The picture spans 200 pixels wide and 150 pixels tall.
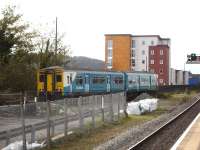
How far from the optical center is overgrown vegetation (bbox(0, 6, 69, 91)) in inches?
1666

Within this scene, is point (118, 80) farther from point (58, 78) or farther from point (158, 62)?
point (158, 62)

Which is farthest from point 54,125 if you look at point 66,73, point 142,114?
point 66,73

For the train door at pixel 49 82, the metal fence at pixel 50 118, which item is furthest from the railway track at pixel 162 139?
the train door at pixel 49 82

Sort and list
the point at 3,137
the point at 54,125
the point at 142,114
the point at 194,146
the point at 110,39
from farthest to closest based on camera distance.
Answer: the point at 110,39, the point at 142,114, the point at 54,125, the point at 194,146, the point at 3,137

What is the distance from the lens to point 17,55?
46625 millimetres

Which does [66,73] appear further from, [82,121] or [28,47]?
[82,121]

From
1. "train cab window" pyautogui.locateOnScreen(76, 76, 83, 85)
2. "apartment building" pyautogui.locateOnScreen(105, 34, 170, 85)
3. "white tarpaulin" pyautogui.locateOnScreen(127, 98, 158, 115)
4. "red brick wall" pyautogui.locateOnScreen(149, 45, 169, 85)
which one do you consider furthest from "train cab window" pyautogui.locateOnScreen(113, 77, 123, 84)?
"apartment building" pyautogui.locateOnScreen(105, 34, 170, 85)

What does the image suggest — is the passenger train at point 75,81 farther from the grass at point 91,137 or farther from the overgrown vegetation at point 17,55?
the grass at point 91,137

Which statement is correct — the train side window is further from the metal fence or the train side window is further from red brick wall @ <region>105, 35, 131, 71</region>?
red brick wall @ <region>105, 35, 131, 71</region>

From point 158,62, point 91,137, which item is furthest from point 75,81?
point 158,62

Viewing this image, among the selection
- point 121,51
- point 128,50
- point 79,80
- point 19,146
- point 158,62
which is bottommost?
point 19,146

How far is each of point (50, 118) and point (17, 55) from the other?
2945 centimetres

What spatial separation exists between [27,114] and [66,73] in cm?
2730

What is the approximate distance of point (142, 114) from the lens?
35.5m
